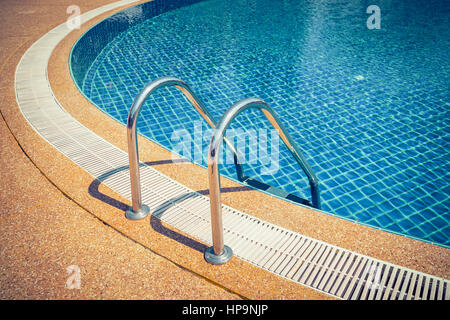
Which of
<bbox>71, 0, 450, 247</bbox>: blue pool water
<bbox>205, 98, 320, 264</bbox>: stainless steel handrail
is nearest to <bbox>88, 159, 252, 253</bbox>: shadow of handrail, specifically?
<bbox>205, 98, 320, 264</bbox>: stainless steel handrail

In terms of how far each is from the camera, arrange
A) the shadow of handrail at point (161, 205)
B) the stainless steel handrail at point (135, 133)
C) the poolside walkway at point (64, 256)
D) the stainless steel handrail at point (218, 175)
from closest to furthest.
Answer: the stainless steel handrail at point (218, 175) < the poolside walkway at point (64, 256) < the stainless steel handrail at point (135, 133) < the shadow of handrail at point (161, 205)

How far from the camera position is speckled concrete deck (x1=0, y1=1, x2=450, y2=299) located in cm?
201

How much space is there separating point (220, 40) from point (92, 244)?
6.83 metres

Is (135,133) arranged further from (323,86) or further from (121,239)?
(323,86)

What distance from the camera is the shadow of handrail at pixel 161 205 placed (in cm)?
233

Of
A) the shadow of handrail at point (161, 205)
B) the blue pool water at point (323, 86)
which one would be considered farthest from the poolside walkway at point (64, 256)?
the blue pool water at point (323, 86)

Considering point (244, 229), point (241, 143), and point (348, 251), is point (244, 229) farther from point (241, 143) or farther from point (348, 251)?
point (241, 143)

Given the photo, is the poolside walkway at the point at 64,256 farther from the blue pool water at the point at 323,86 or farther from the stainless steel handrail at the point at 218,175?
the blue pool water at the point at 323,86

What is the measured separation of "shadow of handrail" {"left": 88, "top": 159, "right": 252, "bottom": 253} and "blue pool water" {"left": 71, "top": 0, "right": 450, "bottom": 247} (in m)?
1.28

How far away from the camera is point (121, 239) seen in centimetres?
235

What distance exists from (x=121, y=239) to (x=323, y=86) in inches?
191

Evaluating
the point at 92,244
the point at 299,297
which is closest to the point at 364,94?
→ the point at 299,297

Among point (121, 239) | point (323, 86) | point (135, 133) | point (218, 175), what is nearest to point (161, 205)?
point (121, 239)

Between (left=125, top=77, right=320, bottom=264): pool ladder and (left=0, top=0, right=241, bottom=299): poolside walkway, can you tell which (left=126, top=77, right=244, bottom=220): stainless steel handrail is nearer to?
(left=125, top=77, right=320, bottom=264): pool ladder
